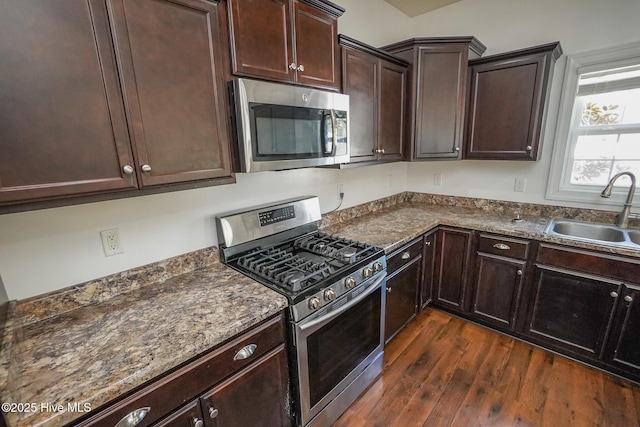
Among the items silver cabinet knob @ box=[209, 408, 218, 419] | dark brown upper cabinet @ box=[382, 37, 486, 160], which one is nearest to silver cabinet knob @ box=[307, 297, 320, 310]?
silver cabinet knob @ box=[209, 408, 218, 419]

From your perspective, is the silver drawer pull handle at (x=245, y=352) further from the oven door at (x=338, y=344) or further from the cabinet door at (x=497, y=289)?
the cabinet door at (x=497, y=289)

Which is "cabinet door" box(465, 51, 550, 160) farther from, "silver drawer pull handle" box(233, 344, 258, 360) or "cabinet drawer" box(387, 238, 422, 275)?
"silver drawer pull handle" box(233, 344, 258, 360)

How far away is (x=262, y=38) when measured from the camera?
1.35m

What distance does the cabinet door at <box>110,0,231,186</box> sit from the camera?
1027 mm

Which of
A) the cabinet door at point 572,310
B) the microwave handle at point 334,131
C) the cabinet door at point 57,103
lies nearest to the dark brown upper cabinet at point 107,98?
the cabinet door at point 57,103

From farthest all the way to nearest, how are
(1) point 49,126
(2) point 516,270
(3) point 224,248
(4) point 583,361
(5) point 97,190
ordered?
(2) point 516,270 → (4) point 583,361 → (3) point 224,248 → (5) point 97,190 → (1) point 49,126

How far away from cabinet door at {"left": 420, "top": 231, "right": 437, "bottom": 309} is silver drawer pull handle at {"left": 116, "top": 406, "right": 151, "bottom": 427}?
203cm

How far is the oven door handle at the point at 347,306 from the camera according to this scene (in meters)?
1.35

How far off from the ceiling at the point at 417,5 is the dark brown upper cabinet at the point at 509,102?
759 millimetres

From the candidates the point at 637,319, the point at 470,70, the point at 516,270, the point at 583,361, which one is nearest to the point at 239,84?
the point at 470,70

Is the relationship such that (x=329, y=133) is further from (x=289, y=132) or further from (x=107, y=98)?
(x=107, y=98)

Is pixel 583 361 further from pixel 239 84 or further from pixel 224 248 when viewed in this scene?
pixel 239 84

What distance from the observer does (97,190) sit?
1.00 metres

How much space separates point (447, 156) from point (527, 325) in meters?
1.47
